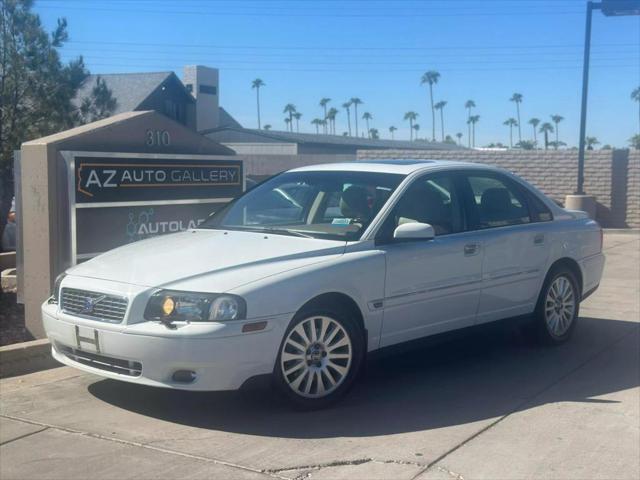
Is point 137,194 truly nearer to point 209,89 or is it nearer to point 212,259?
point 212,259

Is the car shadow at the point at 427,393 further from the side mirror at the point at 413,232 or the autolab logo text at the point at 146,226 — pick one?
the autolab logo text at the point at 146,226

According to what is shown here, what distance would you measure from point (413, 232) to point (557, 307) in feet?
7.83

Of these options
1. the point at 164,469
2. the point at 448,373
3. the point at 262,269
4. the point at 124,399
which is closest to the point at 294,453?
the point at 164,469

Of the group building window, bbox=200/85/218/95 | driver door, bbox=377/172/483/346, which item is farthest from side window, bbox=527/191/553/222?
building window, bbox=200/85/218/95

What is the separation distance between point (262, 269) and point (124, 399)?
4.80 feet

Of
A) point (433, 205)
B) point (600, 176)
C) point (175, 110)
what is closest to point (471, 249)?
point (433, 205)

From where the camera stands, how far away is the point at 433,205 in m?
6.63

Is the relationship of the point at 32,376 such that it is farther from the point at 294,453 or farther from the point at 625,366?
the point at 625,366

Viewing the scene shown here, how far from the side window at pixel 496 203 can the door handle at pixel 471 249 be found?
0.23m

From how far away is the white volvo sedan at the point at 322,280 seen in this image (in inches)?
203

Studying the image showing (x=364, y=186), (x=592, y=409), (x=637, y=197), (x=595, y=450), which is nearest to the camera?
(x=595, y=450)

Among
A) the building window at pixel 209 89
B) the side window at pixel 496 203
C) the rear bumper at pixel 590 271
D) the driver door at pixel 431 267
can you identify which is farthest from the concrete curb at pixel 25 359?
the building window at pixel 209 89

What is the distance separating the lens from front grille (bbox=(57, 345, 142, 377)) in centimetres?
528

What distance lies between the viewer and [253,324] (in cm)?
516
